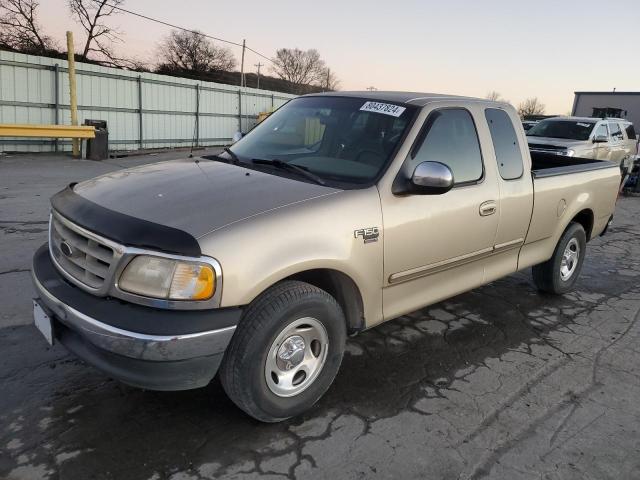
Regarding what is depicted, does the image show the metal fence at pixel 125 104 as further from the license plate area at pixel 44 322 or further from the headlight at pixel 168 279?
the headlight at pixel 168 279

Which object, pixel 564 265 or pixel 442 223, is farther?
pixel 564 265

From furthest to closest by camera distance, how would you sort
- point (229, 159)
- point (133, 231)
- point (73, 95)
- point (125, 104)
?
1. point (125, 104)
2. point (73, 95)
3. point (229, 159)
4. point (133, 231)

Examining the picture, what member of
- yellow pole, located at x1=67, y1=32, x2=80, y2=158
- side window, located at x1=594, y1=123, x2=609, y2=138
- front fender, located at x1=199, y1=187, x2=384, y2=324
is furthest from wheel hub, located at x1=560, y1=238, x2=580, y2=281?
yellow pole, located at x1=67, y1=32, x2=80, y2=158

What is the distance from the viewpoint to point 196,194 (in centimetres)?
292

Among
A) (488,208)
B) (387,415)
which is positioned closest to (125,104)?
(488,208)

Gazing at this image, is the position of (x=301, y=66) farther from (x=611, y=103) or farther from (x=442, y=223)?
(x=442, y=223)

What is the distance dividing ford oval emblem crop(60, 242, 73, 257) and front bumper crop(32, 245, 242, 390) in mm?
325

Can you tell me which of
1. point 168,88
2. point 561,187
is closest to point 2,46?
point 168,88

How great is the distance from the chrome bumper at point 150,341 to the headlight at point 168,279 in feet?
0.61

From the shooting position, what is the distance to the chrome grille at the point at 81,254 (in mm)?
2559

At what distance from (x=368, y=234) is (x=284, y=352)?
820 mm

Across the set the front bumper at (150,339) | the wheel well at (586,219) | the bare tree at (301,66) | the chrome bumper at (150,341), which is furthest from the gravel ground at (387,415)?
the bare tree at (301,66)

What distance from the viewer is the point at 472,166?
3.85 m

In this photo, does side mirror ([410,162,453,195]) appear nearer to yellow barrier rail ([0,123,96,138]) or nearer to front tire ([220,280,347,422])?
→ front tire ([220,280,347,422])
